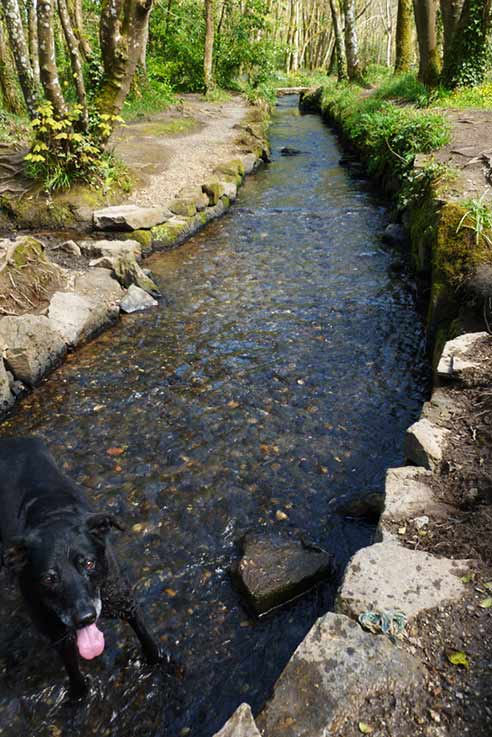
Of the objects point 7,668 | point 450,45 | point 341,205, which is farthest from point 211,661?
point 450,45

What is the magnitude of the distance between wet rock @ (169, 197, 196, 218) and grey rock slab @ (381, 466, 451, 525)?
26.2ft

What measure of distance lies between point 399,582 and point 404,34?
72.8ft

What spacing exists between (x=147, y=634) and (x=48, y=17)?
9175 mm

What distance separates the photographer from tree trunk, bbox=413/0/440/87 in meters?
15.0

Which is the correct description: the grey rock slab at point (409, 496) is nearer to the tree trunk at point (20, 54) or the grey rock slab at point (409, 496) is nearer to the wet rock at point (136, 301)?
the wet rock at point (136, 301)

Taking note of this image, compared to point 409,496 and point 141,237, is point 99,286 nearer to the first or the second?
point 141,237

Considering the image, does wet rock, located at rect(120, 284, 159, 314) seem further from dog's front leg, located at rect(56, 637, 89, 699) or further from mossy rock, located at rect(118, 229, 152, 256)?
dog's front leg, located at rect(56, 637, 89, 699)

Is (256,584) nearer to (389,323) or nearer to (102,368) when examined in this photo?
(102,368)

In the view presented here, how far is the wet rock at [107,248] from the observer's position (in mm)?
8453

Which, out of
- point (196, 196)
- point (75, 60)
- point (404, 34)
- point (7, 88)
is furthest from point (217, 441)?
point (404, 34)

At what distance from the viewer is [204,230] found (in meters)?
10.7

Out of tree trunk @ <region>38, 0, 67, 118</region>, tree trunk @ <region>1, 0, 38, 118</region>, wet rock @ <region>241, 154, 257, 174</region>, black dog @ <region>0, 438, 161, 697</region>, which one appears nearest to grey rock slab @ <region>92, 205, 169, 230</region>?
tree trunk @ <region>38, 0, 67, 118</region>

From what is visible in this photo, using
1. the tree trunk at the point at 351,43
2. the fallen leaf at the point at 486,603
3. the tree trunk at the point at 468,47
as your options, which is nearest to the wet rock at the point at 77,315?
the fallen leaf at the point at 486,603

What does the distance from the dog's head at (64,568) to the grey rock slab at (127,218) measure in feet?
24.7
